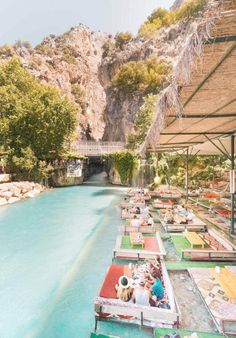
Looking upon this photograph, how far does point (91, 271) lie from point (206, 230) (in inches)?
184

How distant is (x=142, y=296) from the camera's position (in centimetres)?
433

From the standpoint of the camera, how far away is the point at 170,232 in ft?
30.9

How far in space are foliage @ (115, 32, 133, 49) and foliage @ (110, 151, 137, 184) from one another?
1178 inches

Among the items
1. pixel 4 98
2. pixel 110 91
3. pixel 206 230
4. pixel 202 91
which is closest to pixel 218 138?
pixel 206 230

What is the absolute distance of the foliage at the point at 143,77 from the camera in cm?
3922

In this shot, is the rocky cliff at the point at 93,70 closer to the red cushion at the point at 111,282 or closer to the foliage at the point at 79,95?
the foliage at the point at 79,95

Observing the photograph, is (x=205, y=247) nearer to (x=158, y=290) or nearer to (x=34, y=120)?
(x=158, y=290)

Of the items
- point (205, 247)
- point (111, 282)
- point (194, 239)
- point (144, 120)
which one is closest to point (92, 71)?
point (144, 120)

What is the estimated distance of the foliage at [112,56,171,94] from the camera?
129 ft

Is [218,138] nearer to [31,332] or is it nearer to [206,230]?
[206,230]

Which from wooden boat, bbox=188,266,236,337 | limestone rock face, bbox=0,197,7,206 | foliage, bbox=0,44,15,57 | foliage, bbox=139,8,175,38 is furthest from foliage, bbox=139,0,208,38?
wooden boat, bbox=188,266,236,337

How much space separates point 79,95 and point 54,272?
147 feet

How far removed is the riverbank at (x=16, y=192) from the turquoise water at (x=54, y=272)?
14.0ft

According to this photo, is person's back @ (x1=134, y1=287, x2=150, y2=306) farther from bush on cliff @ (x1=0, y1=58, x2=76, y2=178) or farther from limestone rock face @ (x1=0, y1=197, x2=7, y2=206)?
bush on cliff @ (x1=0, y1=58, x2=76, y2=178)
